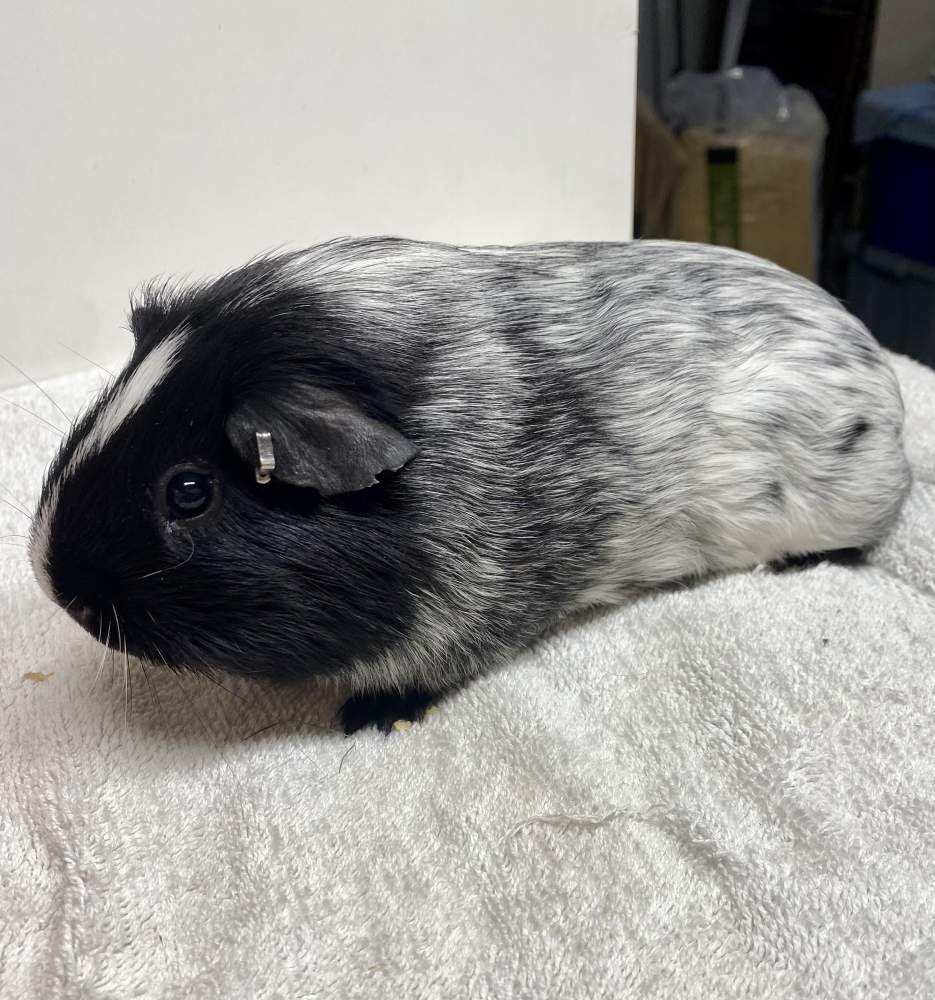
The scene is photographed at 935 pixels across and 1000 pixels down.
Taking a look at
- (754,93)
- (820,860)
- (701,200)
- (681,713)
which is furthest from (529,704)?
(754,93)

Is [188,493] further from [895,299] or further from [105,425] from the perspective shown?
[895,299]

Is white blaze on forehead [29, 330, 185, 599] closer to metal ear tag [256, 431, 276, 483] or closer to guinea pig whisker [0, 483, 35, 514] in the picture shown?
metal ear tag [256, 431, 276, 483]

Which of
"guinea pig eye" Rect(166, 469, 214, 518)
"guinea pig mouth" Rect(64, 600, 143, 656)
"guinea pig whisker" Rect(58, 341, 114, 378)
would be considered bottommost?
"guinea pig mouth" Rect(64, 600, 143, 656)

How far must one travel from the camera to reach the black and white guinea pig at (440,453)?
1.17 metres

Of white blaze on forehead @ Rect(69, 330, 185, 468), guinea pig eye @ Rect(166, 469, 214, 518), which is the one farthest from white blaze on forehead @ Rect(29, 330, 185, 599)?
guinea pig eye @ Rect(166, 469, 214, 518)

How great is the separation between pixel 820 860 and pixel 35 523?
122 cm

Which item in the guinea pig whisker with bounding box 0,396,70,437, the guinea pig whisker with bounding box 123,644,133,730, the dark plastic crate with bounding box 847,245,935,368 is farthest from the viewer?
the dark plastic crate with bounding box 847,245,935,368

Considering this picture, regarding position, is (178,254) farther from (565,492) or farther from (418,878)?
(418,878)

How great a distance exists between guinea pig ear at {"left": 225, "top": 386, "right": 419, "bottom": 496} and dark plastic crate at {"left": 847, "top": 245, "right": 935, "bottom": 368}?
2413 millimetres

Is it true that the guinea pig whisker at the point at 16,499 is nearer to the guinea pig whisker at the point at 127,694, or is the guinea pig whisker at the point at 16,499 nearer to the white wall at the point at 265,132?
the white wall at the point at 265,132

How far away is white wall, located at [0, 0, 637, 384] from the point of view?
1.82 meters

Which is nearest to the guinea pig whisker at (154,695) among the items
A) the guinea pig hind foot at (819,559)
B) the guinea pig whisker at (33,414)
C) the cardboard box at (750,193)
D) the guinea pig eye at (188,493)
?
the guinea pig eye at (188,493)

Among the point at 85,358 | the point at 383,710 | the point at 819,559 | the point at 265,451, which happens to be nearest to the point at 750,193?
the point at 819,559

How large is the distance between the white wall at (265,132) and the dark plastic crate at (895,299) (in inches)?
49.3
